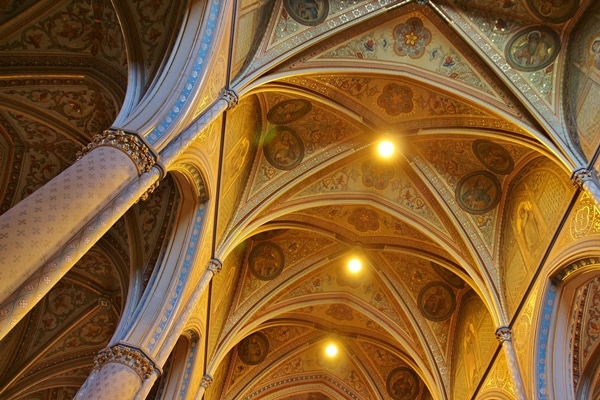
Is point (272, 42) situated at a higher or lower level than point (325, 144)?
lower

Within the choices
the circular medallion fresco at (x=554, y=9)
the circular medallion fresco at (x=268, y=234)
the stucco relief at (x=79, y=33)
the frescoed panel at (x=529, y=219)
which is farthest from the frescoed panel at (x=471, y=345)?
the stucco relief at (x=79, y=33)

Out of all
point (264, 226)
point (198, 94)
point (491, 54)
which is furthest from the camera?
point (264, 226)

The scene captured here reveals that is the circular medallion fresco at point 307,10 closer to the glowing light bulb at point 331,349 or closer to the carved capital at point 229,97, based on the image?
the carved capital at point 229,97

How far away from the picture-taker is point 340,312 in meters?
14.9

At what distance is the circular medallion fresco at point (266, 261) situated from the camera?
13.3 metres

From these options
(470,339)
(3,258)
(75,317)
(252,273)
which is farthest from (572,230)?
(75,317)

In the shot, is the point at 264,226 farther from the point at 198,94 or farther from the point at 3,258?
the point at 3,258

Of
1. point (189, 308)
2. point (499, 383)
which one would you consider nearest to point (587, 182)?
point (499, 383)

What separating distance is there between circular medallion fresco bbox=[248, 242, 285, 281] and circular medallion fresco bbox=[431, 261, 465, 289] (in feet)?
11.9

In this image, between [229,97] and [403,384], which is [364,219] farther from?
[229,97]

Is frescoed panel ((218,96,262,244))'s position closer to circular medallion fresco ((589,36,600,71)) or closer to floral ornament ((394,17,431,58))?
floral ornament ((394,17,431,58))

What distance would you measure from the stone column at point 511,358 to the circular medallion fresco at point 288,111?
18.5 ft

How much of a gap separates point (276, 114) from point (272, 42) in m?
1.74

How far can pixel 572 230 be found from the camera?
9438 mm
